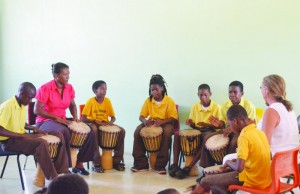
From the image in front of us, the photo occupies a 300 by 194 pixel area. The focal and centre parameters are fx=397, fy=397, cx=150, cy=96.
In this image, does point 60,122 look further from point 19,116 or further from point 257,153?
point 257,153

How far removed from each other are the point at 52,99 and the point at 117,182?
48.6 inches

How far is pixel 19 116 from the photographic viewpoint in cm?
408

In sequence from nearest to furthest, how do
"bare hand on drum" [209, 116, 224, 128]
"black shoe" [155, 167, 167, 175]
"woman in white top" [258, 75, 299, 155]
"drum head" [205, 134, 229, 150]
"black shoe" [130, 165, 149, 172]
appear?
1. "woman in white top" [258, 75, 299, 155]
2. "drum head" [205, 134, 229, 150]
3. "bare hand on drum" [209, 116, 224, 128]
4. "black shoe" [155, 167, 167, 175]
5. "black shoe" [130, 165, 149, 172]

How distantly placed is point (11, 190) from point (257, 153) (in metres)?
2.61

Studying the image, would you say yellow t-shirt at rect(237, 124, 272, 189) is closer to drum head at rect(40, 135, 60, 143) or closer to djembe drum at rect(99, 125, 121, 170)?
drum head at rect(40, 135, 60, 143)

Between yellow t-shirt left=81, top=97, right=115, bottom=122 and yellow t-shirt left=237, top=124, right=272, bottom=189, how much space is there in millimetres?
2718

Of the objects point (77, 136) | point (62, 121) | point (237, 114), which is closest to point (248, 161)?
point (237, 114)

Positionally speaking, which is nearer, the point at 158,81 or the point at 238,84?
the point at 238,84

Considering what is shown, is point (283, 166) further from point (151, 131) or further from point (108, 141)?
point (108, 141)

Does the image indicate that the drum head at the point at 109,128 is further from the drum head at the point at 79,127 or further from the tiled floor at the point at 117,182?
the tiled floor at the point at 117,182

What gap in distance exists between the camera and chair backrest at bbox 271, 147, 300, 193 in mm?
2674

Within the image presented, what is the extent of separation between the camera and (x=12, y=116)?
3990 millimetres

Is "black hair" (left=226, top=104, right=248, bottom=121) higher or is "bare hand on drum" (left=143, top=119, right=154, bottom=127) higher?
"black hair" (left=226, top=104, right=248, bottom=121)

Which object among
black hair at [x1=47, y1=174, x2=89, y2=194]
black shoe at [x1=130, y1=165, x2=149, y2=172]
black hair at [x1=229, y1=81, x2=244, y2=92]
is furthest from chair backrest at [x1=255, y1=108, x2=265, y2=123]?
black hair at [x1=47, y1=174, x2=89, y2=194]
